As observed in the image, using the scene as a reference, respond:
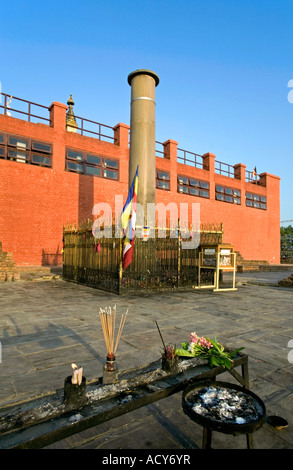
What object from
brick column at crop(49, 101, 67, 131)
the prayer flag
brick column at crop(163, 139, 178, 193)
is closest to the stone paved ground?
the prayer flag

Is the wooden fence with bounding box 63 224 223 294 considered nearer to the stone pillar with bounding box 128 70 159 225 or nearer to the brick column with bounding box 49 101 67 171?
the stone pillar with bounding box 128 70 159 225

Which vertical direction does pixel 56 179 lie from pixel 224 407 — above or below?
above

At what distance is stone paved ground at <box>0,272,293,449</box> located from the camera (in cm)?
219

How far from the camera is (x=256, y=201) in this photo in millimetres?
32844

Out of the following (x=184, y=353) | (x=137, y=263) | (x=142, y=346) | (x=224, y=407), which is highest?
(x=137, y=263)

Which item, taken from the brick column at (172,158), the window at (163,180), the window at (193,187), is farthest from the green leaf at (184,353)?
the window at (193,187)

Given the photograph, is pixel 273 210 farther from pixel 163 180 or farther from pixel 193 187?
pixel 163 180

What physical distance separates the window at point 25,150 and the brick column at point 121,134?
5.72 metres

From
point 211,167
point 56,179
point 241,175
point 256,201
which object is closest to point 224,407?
point 56,179

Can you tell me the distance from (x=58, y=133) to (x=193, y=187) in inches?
533

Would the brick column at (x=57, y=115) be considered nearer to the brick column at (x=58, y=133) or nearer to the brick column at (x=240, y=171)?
the brick column at (x=58, y=133)

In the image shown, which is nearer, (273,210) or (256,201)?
(256,201)

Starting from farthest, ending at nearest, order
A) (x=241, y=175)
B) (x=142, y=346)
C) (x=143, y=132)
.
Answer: (x=241, y=175)
(x=143, y=132)
(x=142, y=346)
